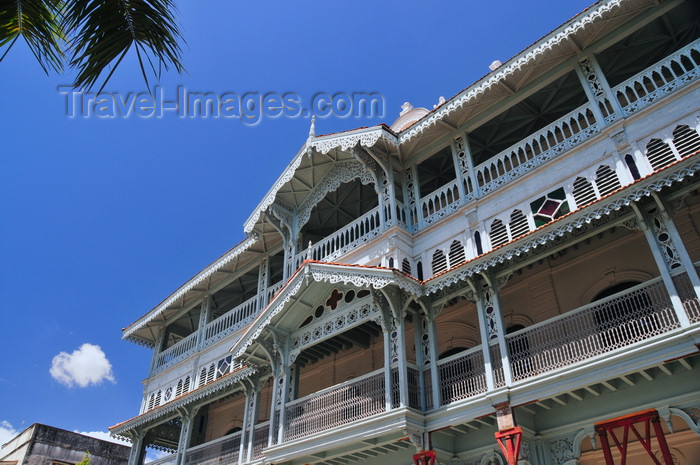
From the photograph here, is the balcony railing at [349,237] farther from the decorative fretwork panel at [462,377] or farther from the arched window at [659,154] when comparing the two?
the arched window at [659,154]

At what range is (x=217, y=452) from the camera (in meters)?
15.9

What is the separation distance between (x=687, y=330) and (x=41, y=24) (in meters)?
9.28

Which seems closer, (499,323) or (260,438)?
(499,323)

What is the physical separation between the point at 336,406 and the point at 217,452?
566 centimetres

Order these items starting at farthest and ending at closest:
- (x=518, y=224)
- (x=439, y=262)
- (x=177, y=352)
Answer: (x=177, y=352), (x=439, y=262), (x=518, y=224)

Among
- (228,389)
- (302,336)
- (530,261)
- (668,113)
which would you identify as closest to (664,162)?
(668,113)

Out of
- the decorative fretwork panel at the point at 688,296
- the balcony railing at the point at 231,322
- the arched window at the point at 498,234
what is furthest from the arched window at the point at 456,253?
the balcony railing at the point at 231,322

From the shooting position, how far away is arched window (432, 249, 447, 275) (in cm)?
1277

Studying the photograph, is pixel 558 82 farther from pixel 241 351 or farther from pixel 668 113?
pixel 241 351

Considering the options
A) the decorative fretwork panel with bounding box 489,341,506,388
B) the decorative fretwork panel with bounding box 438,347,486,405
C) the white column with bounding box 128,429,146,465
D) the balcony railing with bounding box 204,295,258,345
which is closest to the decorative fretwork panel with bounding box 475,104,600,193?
the decorative fretwork panel with bounding box 489,341,506,388

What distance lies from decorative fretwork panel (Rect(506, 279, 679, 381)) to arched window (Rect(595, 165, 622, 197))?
194 centimetres

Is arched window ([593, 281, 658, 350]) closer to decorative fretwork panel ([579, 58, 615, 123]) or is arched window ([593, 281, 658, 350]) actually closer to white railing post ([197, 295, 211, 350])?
decorative fretwork panel ([579, 58, 615, 123])

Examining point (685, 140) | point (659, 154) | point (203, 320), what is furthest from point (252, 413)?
point (685, 140)

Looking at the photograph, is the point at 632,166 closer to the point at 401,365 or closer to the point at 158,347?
the point at 401,365
